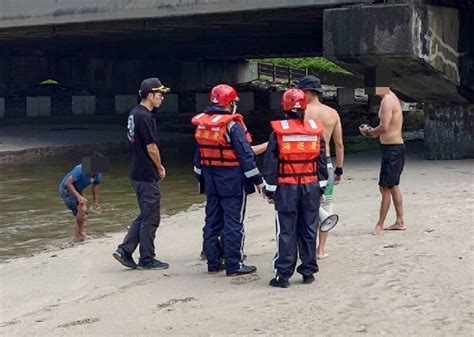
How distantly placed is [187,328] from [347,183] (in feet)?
32.4

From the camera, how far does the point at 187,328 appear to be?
267 inches

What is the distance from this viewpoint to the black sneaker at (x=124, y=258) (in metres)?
9.41

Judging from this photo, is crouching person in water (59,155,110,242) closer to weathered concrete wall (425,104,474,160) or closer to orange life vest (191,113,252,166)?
orange life vest (191,113,252,166)

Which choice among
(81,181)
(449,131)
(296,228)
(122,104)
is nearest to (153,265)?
(296,228)

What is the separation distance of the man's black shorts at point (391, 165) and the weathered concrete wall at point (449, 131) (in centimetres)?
952

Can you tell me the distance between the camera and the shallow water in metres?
13.4

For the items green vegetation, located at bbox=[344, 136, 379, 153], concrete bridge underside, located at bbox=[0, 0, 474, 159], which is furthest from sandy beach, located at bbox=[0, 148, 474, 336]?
green vegetation, located at bbox=[344, 136, 379, 153]

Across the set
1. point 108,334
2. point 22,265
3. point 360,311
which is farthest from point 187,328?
point 22,265

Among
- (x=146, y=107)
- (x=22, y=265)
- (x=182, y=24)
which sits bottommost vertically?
(x=22, y=265)

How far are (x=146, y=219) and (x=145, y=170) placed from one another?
1.73ft

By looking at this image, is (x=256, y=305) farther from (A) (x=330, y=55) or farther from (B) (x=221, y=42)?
(B) (x=221, y=42)

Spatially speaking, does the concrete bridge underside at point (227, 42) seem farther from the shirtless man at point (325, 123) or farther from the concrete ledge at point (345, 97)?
the shirtless man at point (325, 123)

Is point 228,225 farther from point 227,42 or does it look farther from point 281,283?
point 227,42

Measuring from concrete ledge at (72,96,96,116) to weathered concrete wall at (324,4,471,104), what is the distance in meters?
22.4
